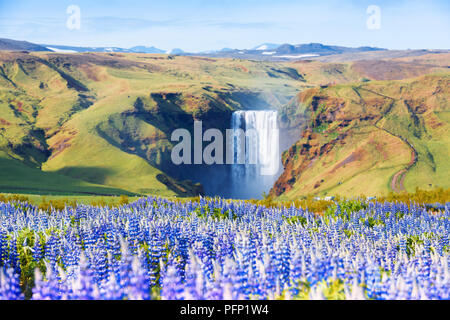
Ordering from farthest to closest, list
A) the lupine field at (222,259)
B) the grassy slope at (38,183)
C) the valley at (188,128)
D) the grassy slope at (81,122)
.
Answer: the grassy slope at (81,122) < the valley at (188,128) < the grassy slope at (38,183) < the lupine field at (222,259)

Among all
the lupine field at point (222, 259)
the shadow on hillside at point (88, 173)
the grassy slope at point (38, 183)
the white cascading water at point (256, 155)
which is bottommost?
the lupine field at point (222, 259)

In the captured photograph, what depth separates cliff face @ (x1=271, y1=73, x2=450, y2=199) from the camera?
75.0 metres

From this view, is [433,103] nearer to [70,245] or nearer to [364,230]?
[364,230]

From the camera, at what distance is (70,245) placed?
14.3 metres

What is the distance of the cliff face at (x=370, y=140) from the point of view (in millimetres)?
75000

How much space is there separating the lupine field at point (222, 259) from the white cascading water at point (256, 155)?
95615 millimetres

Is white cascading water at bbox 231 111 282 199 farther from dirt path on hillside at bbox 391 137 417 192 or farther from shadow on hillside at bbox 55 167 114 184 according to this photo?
dirt path on hillside at bbox 391 137 417 192

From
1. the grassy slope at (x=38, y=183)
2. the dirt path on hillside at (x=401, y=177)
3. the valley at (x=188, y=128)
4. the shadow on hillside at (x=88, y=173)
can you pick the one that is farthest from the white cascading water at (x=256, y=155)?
the grassy slope at (x=38, y=183)

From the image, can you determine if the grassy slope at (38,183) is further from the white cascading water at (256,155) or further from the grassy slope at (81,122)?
the white cascading water at (256,155)

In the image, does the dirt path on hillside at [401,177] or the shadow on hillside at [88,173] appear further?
the shadow on hillside at [88,173]

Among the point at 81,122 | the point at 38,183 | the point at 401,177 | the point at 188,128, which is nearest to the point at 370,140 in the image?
the point at 401,177

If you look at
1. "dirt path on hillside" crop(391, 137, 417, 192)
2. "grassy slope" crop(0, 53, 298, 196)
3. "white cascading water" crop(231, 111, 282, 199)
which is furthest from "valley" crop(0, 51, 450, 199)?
"white cascading water" crop(231, 111, 282, 199)

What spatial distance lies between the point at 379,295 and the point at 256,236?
18.7ft
